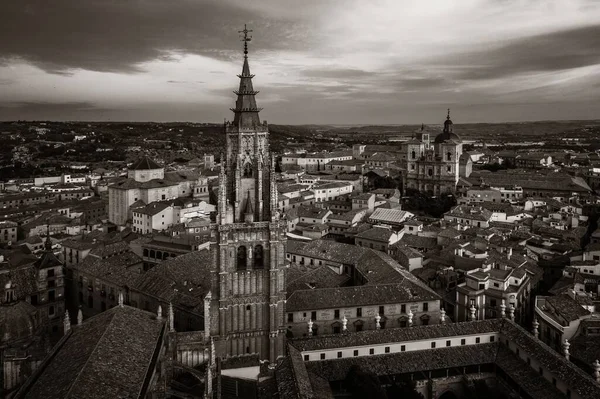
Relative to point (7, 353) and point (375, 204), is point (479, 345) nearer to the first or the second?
point (7, 353)

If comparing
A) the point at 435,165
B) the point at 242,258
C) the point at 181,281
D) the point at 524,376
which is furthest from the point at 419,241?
the point at 435,165

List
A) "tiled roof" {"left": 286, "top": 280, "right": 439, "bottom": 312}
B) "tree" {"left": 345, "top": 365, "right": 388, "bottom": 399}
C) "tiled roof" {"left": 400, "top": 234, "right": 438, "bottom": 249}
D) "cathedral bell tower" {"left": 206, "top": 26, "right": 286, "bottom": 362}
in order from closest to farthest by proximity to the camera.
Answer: "tree" {"left": 345, "top": 365, "right": 388, "bottom": 399} → "cathedral bell tower" {"left": 206, "top": 26, "right": 286, "bottom": 362} → "tiled roof" {"left": 286, "top": 280, "right": 439, "bottom": 312} → "tiled roof" {"left": 400, "top": 234, "right": 438, "bottom": 249}

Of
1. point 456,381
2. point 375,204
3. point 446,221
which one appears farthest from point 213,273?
point 375,204

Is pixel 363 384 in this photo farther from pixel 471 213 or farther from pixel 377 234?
pixel 471 213

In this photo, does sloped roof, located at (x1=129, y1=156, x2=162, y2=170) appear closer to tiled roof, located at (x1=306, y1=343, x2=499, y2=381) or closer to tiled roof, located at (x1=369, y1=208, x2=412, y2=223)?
tiled roof, located at (x1=369, y1=208, x2=412, y2=223)

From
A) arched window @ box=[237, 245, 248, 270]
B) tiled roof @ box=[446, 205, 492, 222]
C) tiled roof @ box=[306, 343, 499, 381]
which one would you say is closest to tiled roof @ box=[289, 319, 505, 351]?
tiled roof @ box=[306, 343, 499, 381]

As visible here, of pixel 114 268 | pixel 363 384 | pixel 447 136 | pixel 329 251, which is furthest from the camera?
pixel 447 136

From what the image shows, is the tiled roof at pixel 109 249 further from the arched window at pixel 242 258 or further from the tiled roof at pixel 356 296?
the arched window at pixel 242 258
